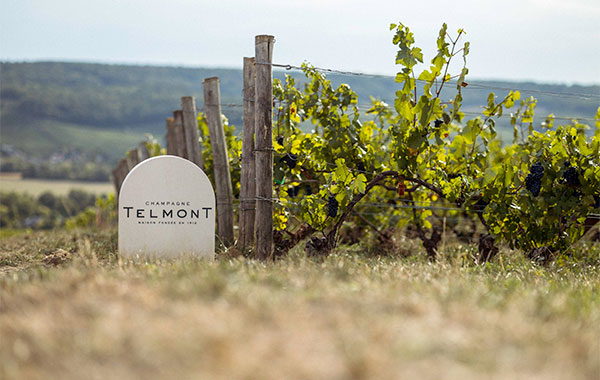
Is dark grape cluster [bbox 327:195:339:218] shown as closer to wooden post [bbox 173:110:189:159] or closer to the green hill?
wooden post [bbox 173:110:189:159]

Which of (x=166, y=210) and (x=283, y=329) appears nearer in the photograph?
(x=283, y=329)

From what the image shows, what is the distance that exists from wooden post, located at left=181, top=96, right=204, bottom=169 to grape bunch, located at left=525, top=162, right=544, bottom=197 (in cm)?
403

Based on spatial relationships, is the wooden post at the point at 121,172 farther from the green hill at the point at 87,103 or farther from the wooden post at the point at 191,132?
the green hill at the point at 87,103

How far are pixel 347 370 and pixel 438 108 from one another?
4433 mm

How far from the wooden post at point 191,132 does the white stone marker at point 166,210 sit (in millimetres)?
2058

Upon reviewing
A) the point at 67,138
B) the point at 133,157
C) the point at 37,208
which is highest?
the point at 133,157

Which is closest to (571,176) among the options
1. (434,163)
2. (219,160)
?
(434,163)

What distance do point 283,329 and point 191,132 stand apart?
20.6ft

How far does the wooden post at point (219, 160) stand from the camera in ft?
26.7

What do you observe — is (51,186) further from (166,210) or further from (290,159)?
(166,210)

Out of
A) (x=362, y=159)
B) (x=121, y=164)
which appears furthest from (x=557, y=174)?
(x=121, y=164)

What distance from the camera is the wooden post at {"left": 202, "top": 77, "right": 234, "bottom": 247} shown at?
320 inches

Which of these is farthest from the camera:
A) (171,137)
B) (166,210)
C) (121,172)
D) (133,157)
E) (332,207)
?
(121,172)

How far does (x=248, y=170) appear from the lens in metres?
7.34
